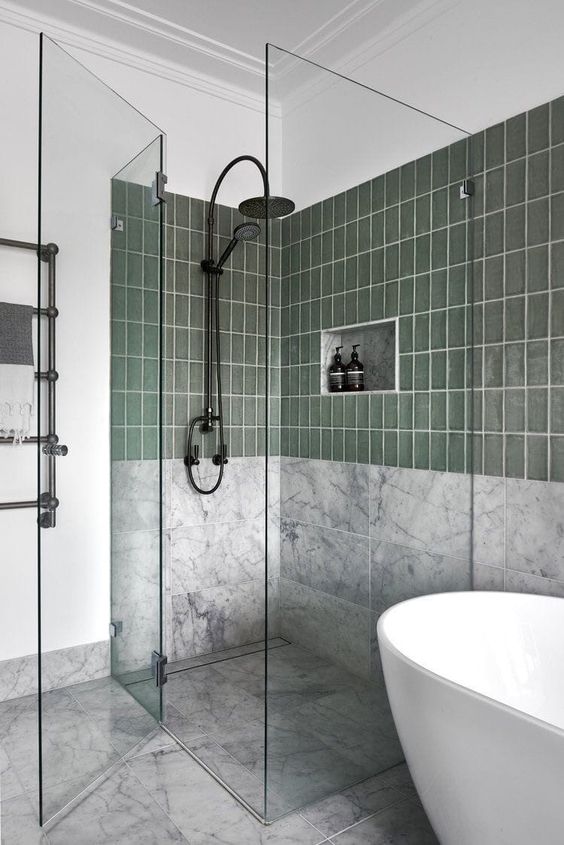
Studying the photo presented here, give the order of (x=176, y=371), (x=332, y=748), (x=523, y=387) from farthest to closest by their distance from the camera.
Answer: (x=176, y=371) → (x=523, y=387) → (x=332, y=748)

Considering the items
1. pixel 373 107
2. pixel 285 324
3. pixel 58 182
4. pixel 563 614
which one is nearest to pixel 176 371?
pixel 285 324

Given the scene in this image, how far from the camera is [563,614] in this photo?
75.3 inches

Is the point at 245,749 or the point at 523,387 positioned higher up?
the point at 523,387

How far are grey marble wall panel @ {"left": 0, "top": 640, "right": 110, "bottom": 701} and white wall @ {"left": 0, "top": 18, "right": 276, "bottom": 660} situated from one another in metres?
0.04

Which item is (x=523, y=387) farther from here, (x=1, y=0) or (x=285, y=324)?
(x=1, y=0)

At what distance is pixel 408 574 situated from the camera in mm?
2143

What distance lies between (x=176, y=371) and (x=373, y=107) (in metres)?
1.16

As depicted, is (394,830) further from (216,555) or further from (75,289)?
(75,289)

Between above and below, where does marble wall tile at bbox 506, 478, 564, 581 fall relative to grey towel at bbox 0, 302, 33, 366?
below

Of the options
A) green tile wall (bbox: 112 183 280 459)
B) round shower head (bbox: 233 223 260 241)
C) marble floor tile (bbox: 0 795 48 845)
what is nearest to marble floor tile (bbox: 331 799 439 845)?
marble floor tile (bbox: 0 795 48 845)

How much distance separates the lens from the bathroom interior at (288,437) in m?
1.86

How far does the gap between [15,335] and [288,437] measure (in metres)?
1.25

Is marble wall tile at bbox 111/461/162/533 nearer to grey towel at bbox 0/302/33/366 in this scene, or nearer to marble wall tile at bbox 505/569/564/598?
grey towel at bbox 0/302/33/366

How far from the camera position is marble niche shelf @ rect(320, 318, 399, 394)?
196 cm
